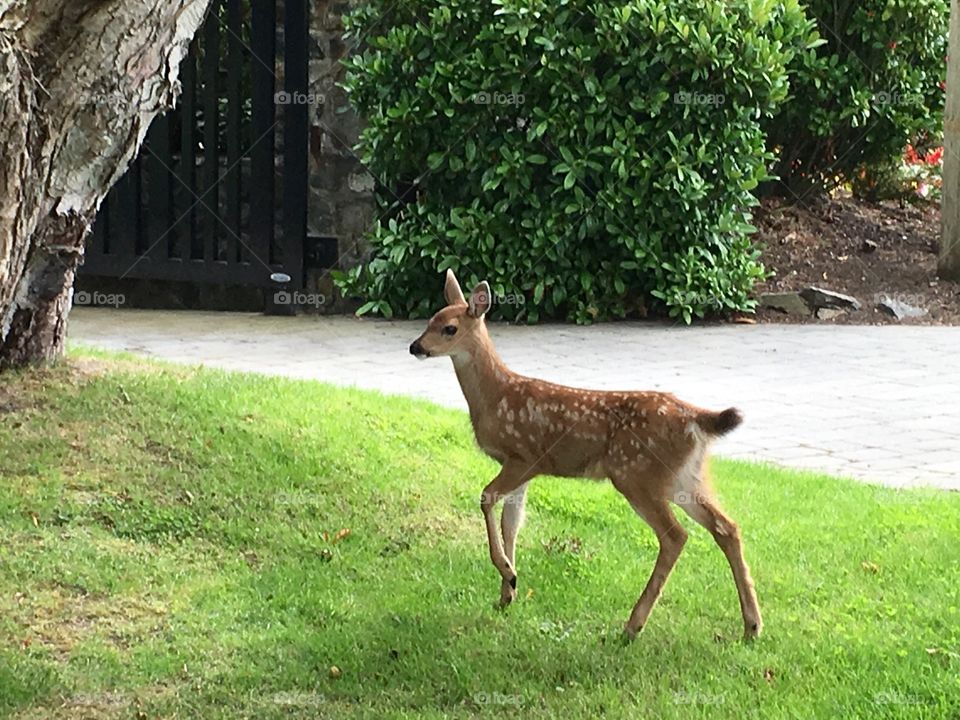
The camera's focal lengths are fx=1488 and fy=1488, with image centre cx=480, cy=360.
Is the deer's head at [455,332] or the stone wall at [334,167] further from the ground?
the stone wall at [334,167]

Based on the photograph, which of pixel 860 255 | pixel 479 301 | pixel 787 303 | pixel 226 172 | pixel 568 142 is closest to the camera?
pixel 479 301

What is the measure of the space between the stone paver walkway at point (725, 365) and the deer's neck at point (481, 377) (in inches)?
102

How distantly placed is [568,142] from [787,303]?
2470 mm

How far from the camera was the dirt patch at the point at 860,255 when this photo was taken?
12.8m

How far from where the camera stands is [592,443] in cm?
546

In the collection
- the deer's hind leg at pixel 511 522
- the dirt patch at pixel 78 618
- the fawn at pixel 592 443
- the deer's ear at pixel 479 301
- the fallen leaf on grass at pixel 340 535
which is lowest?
the dirt patch at pixel 78 618

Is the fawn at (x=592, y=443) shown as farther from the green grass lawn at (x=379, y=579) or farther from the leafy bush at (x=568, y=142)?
the leafy bush at (x=568, y=142)

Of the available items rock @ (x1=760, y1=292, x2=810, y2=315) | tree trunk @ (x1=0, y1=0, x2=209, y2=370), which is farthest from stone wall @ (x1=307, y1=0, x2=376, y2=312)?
tree trunk @ (x1=0, y1=0, x2=209, y2=370)

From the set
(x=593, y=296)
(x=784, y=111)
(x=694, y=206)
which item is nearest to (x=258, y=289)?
(x=593, y=296)

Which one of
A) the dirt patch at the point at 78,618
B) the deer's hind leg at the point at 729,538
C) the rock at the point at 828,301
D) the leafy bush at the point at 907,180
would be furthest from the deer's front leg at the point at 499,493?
the leafy bush at the point at 907,180

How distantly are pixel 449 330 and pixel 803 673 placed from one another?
6.06 feet

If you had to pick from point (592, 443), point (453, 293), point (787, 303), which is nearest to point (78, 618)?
point (453, 293)

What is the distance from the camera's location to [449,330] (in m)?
5.80

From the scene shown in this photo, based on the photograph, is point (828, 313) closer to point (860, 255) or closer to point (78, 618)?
point (860, 255)
